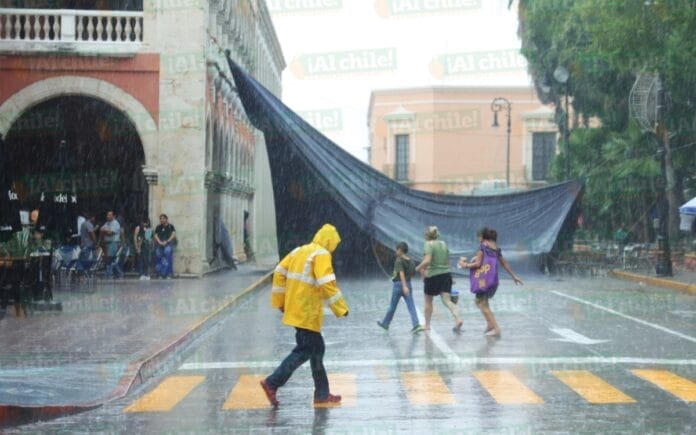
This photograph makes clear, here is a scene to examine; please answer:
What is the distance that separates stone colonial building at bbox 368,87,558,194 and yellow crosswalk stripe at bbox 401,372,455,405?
194ft

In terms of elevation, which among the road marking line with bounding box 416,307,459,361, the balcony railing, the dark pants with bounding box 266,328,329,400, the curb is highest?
A: the balcony railing

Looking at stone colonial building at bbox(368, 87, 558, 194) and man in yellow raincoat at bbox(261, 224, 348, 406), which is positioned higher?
stone colonial building at bbox(368, 87, 558, 194)

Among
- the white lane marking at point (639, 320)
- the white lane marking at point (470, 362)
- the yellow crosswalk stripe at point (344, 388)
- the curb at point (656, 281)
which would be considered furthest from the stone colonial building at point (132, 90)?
the yellow crosswalk stripe at point (344, 388)

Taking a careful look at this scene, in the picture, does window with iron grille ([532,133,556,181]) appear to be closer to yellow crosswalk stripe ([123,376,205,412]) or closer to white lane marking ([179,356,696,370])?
white lane marking ([179,356,696,370])

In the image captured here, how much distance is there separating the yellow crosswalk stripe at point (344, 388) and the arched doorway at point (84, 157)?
20286 millimetres

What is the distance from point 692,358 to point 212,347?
20.8ft

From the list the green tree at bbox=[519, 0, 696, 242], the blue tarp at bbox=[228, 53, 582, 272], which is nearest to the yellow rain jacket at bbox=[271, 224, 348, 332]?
the green tree at bbox=[519, 0, 696, 242]

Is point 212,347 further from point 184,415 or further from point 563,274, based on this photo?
point 563,274

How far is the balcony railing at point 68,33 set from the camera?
28531 mm

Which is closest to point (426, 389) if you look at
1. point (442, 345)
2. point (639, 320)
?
point (442, 345)

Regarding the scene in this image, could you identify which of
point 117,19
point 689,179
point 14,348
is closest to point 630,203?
point 689,179

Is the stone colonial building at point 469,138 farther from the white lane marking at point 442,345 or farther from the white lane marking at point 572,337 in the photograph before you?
the white lane marking at point 442,345

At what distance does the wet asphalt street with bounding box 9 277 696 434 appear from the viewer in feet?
30.4

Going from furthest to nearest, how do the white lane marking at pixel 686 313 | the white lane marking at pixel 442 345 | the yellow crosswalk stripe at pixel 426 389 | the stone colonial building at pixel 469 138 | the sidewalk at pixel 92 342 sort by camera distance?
the stone colonial building at pixel 469 138, the white lane marking at pixel 686 313, the white lane marking at pixel 442 345, the sidewalk at pixel 92 342, the yellow crosswalk stripe at pixel 426 389
